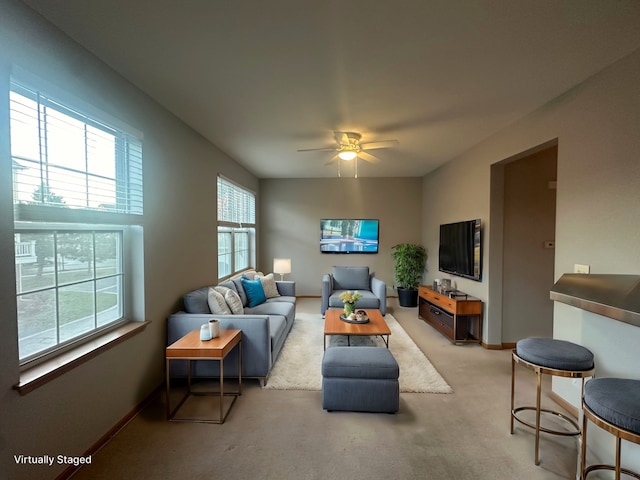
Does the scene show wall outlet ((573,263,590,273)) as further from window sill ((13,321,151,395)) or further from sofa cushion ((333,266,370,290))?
window sill ((13,321,151,395))

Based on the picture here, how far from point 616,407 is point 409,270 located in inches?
186

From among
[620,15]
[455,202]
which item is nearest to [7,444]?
[620,15]

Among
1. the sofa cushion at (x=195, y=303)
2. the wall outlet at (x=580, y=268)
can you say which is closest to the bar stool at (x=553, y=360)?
the wall outlet at (x=580, y=268)

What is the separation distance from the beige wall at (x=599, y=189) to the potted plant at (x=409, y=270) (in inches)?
126

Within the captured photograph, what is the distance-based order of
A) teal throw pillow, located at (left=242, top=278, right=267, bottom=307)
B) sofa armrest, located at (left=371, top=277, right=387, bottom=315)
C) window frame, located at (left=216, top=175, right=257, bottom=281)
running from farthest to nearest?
sofa armrest, located at (left=371, top=277, right=387, bottom=315) → window frame, located at (left=216, top=175, right=257, bottom=281) → teal throw pillow, located at (left=242, top=278, right=267, bottom=307)

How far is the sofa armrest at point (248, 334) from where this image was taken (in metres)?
2.75

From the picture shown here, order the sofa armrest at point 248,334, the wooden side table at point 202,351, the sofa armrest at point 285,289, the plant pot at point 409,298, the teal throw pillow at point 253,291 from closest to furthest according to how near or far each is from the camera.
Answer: the wooden side table at point 202,351
the sofa armrest at point 248,334
the teal throw pillow at point 253,291
the sofa armrest at point 285,289
the plant pot at point 409,298

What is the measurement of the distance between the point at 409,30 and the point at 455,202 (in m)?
3.47

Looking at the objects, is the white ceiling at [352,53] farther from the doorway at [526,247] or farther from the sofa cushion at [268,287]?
the sofa cushion at [268,287]

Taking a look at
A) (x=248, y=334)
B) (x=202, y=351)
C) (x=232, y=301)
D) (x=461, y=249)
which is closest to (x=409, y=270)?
(x=461, y=249)

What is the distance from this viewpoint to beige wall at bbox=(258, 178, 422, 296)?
6.44 meters

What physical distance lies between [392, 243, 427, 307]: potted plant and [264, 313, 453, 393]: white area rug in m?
1.53

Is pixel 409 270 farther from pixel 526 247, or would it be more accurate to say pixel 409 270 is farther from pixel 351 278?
pixel 526 247

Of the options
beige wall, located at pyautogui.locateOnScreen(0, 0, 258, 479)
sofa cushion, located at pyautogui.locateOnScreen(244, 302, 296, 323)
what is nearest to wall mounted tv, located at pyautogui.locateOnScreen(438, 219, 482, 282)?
sofa cushion, located at pyautogui.locateOnScreen(244, 302, 296, 323)
